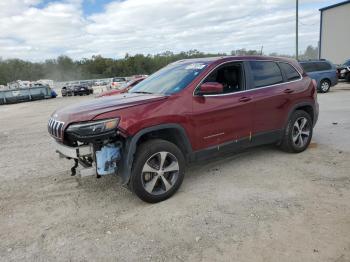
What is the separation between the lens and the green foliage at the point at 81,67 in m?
92.5

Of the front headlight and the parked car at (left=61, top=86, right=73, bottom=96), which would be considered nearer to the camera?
the front headlight

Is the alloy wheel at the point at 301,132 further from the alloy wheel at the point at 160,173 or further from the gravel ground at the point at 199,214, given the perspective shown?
the alloy wheel at the point at 160,173

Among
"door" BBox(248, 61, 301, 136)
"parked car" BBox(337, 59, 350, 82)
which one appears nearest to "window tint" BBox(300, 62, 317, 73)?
"parked car" BBox(337, 59, 350, 82)

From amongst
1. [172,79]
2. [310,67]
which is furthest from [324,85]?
[172,79]

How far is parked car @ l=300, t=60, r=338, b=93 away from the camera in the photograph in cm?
1703

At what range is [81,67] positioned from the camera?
102 meters

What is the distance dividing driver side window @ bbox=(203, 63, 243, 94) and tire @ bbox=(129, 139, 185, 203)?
1.33 meters

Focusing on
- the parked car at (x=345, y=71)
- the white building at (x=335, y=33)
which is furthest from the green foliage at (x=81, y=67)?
the parked car at (x=345, y=71)

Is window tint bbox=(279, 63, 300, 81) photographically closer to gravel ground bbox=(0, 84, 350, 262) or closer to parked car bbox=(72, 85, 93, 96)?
gravel ground bbox=(0, 84, 350, 262)

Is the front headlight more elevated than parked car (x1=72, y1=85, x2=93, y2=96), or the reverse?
the front headlight

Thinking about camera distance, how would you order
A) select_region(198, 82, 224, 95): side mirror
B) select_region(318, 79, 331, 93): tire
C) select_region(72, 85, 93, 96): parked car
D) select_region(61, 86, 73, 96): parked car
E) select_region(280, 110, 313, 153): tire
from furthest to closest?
select_region(61, 86, 73, 96): parked car
select_region(72, 85, 93, 96): parked car
select_region(318, 79, 331, 93): tire
select_region(280, 110, 313, 153): tire
select_region(198, 82, 224, 95): side mirror

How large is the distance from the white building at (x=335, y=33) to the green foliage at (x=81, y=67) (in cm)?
5574

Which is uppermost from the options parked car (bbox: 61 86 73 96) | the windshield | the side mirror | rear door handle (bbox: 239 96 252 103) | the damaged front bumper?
the windshield

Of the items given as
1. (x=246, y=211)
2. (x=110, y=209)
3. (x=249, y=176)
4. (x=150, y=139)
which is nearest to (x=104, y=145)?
(x=150, y=139)
